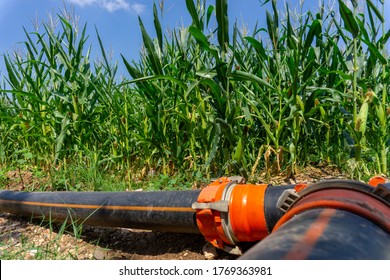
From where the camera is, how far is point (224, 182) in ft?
4.82

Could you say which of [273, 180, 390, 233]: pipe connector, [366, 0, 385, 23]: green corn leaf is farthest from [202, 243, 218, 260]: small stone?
[366, 0, 385, 23]: green corn leaf

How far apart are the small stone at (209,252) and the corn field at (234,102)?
51 centimetres

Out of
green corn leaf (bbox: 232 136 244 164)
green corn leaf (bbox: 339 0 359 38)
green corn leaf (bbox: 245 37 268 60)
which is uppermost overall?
green corn leaf (bbox: 339 0 359 38)

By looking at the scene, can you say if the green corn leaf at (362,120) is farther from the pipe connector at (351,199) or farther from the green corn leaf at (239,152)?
the pipe connector at (351,199)

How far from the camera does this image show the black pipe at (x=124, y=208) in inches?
59.2

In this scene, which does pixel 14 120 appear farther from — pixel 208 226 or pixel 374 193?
pixel 374 193

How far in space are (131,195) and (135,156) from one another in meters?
1.10

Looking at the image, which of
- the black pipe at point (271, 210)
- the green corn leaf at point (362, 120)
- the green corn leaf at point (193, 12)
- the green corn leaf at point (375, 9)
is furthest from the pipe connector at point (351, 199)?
the green corn leaf at point (375, 9)

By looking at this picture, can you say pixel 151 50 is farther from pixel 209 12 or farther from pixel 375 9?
pixel 375 9

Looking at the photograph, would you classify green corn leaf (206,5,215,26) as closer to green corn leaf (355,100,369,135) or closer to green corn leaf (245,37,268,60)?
green corn leaf (245,37,268,60)

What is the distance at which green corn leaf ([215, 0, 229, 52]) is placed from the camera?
1946mm

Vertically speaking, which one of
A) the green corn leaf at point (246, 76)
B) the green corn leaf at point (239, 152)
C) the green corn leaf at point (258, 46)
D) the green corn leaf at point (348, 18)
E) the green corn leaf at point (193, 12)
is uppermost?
the green corn leaf at point (193, 12)

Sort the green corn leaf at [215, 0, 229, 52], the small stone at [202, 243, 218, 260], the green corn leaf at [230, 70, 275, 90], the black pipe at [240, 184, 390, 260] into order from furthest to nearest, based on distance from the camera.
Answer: the green corn leaf at [215, 0, 229, 52], the green corn leaf at [230, 70, 275, 90], the small stone at [202, 243, 218, 260], the black pipe at [240, 184, 390, 260]

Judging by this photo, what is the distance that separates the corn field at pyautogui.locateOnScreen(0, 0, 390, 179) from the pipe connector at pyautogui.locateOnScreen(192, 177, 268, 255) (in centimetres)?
52
